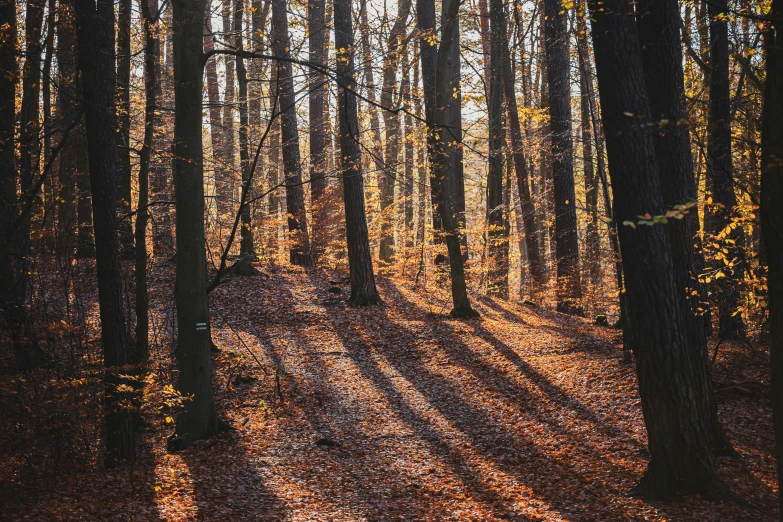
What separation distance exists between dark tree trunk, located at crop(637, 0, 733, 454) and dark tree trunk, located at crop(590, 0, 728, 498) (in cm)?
70

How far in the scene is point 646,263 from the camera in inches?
217

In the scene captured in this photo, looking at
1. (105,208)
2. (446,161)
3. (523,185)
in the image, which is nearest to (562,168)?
(446,161)

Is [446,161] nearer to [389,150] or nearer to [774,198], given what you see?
[774,198]

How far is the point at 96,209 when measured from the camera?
700cm

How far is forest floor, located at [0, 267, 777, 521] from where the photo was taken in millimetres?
6145

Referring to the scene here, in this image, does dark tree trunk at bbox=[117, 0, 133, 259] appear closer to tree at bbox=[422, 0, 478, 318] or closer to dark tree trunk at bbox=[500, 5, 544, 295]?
tree at bbox=[422, 0, 478, 318]

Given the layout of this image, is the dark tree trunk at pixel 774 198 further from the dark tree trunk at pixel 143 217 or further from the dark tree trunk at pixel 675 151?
the dark tree trunk at pixel 143 217

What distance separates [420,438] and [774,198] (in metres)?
5.89

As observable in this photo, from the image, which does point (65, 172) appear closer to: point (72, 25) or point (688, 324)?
point (72, 25)

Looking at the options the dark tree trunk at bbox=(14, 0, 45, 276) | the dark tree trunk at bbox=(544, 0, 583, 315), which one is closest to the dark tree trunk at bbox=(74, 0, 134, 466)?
the dark tree trunk at bbox=(14, 0, 45, 276)

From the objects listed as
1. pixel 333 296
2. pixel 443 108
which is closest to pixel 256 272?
pixel 333 296

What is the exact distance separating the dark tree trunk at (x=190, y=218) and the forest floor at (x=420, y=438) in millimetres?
873

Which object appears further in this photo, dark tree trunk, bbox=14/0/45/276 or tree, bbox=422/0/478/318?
tree, bbox=422/0/478/318

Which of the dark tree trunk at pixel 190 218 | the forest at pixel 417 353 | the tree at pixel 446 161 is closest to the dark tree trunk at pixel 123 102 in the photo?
the forest at pixel 417 353
